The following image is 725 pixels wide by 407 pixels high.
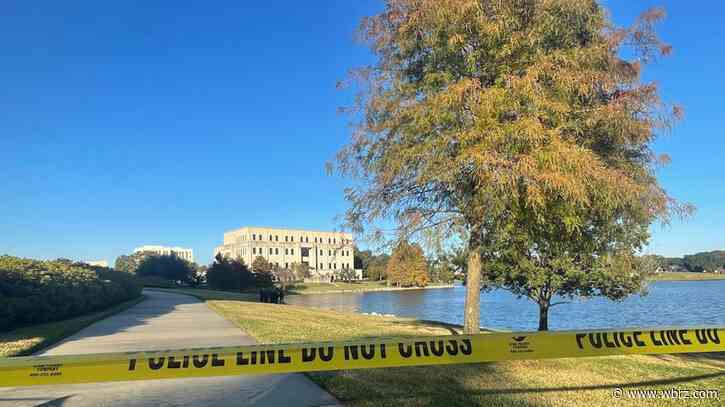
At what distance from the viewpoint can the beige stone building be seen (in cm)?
13688

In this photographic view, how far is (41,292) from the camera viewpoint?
13.8 meters

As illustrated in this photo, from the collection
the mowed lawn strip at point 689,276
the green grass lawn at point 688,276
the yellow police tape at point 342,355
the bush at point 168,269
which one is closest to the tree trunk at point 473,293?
the yellow police tape at point 342,355

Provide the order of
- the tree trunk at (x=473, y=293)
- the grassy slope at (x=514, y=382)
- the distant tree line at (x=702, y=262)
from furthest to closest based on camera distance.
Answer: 1. the distant tree line at (x=702, y=262)
2. the tree trunk at (x=473, y=293)
3. the grassy slope at (x=514, y=382)

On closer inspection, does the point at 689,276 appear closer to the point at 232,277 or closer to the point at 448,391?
the point at 232,277

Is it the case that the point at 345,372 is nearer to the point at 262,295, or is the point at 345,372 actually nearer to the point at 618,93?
the point at 618,93

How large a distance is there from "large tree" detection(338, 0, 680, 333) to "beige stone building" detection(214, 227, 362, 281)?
124m

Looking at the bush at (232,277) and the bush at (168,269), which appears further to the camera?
the bush at (168,269)

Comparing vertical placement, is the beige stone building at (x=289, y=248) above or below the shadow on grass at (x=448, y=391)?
above

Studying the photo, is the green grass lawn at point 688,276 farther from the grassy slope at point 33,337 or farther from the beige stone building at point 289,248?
the grassy slope at point 33,337

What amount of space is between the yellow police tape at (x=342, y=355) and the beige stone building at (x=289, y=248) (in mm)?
128081

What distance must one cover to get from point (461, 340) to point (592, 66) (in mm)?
5359

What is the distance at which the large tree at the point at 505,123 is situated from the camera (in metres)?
7.08

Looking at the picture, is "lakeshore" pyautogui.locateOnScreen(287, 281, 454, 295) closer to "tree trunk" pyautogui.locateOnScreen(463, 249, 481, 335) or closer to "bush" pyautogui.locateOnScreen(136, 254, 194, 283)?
"bush" pyautogui.locateOnScreen(136, 254, 194, 283)

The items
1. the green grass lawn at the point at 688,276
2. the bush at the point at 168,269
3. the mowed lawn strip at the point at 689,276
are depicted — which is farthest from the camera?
the green grass lawn at the point at 688,276
